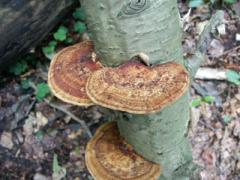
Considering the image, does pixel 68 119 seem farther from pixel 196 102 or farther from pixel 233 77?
pixel 233 77

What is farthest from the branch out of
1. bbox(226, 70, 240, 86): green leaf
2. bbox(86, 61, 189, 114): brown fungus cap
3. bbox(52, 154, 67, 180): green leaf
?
bbox(52, 154, 67, 180): green leaf

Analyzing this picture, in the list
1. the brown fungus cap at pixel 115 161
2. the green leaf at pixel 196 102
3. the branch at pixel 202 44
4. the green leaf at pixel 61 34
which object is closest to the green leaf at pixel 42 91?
the green leaf at pixel 61 34

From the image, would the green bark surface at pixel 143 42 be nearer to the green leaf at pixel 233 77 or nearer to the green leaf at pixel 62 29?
the green leaf at pixel 233 77

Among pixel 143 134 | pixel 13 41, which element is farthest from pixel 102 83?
pixel 13 41

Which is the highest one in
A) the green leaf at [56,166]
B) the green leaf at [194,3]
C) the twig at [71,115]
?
the green leaf at [194,3]

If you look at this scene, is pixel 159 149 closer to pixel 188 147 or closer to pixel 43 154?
pixel 188 147

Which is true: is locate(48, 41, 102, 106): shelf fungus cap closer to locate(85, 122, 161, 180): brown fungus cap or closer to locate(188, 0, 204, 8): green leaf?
locate(85, 122, 161, 180): brown fungus cap
